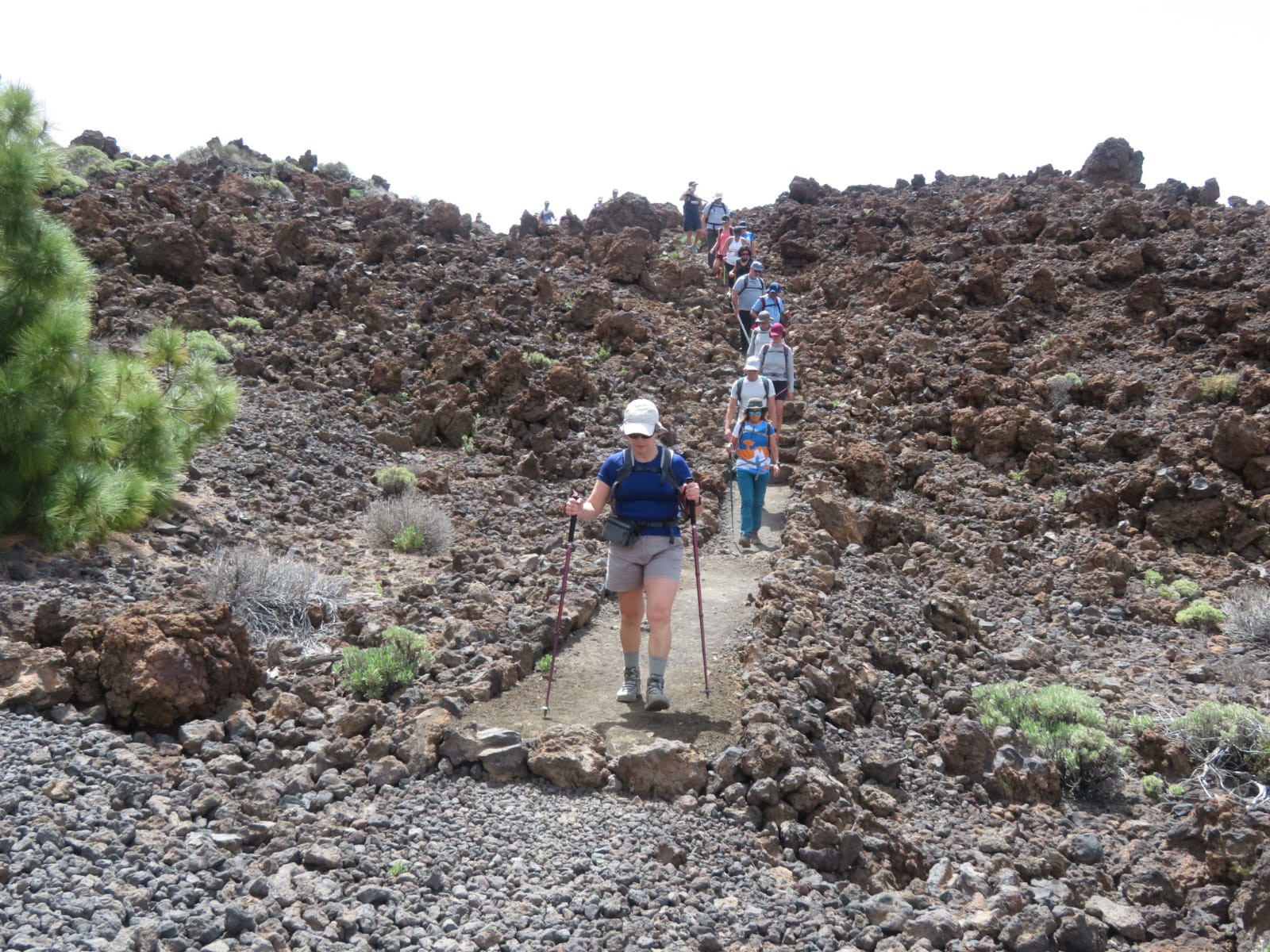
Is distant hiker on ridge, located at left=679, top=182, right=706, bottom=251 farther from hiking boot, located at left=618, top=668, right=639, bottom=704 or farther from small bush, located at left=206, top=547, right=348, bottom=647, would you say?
hiking boot, located at left=618, top=668, right=639, bottom=704

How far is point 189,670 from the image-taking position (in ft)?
16.8

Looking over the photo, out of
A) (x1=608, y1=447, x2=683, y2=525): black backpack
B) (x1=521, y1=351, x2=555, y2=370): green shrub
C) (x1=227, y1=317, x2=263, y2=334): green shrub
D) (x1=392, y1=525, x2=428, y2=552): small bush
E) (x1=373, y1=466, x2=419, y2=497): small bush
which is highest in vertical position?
(x1=227, y1=317, x2=263, y2=334): green shrub

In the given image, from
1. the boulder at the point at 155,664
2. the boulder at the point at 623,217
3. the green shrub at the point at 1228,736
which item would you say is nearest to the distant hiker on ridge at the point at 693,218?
the boulder at the point at 623,217

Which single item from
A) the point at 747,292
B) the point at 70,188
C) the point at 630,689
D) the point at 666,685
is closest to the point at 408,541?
the point at 666,685

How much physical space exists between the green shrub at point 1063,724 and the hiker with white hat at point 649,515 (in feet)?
8.25

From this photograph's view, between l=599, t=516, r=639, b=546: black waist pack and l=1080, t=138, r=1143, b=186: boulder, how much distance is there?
20.3 meters

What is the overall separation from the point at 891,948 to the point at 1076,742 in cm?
280

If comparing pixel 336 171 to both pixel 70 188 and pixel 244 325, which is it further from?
pixel 244 325

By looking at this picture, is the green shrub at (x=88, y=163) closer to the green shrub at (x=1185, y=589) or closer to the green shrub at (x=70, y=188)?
the green shrub at (x=70, y=188)

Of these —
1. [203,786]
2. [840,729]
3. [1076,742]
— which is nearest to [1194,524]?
[1076,742]

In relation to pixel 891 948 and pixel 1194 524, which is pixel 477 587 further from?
pixel 1194 524

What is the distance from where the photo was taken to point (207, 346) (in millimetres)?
12766

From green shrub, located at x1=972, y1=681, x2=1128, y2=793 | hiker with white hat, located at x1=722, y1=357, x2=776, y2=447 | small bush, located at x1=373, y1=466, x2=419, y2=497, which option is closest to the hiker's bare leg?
green shrub, located at x1=972, y1=681, x2=1128, y2=793

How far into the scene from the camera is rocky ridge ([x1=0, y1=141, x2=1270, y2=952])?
500cm
